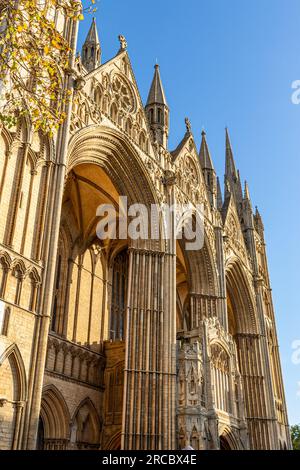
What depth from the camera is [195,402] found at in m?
18.5

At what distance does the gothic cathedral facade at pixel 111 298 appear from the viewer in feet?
42.1

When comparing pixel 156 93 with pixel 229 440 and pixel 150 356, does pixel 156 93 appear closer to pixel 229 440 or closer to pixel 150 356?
pixel 150 356

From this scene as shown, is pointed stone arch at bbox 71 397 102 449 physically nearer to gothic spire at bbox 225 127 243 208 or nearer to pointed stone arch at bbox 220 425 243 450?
pointed stone arch at bbox 220 425 243 450

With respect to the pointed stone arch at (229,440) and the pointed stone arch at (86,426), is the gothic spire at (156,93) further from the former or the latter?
the pointed stone arch at (229,440)

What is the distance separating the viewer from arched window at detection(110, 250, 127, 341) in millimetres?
26220

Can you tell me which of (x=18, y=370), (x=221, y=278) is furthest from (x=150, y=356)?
(x=221, y=278)

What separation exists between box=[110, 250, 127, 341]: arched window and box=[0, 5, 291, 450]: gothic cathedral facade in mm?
91

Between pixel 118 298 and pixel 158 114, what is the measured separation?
10282 millimetres

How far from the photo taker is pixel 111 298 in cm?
2631

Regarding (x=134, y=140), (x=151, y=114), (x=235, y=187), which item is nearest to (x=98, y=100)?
(x=134, y=140)

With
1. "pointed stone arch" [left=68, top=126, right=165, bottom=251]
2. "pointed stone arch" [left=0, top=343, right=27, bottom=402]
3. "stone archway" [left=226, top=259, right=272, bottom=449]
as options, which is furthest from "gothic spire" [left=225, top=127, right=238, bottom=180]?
"pointed stone arch" [left=0, top=343, right=27, bottom=402]

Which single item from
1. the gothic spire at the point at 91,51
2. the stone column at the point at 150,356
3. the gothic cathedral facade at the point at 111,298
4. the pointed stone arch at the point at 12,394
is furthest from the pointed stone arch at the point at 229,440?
the gothic spire at the point at 91,51
